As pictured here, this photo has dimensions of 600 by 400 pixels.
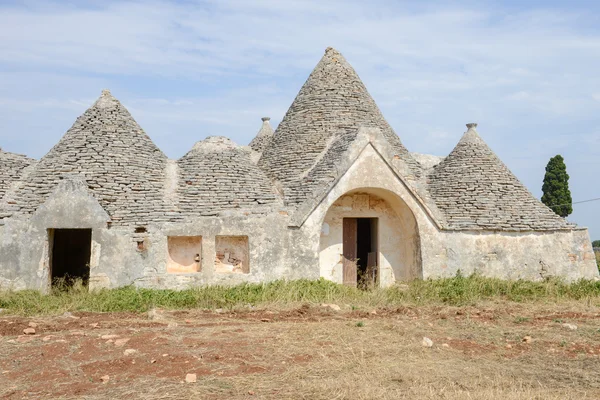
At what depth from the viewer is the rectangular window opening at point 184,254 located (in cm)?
1255

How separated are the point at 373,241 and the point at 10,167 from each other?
890 cm

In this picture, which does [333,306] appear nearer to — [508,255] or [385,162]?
[385,162]

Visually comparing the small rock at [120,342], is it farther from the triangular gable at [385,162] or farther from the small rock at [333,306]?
the triangular gable at [385,162]

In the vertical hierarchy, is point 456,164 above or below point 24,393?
above

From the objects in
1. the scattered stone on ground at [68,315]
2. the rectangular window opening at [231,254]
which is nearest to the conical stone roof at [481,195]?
the rectangular window opening at [231,254]

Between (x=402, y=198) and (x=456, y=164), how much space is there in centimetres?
289

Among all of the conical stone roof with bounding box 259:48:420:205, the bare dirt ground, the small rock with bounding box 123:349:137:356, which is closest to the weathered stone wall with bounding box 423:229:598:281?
the conical stone roof with bounding box 259:48:420:205

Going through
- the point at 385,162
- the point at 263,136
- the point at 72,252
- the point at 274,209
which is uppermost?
the point at 263,136

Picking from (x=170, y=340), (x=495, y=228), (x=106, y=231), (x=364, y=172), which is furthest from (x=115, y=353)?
(x=495, y=228)

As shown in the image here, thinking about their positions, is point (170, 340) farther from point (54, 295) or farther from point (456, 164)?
point (456, 164)

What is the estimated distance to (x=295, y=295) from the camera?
1192 cm

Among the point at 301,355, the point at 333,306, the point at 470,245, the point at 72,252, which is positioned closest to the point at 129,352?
the point at 301,355

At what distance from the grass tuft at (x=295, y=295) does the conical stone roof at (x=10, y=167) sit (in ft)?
8.75

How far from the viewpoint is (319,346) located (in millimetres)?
8133
